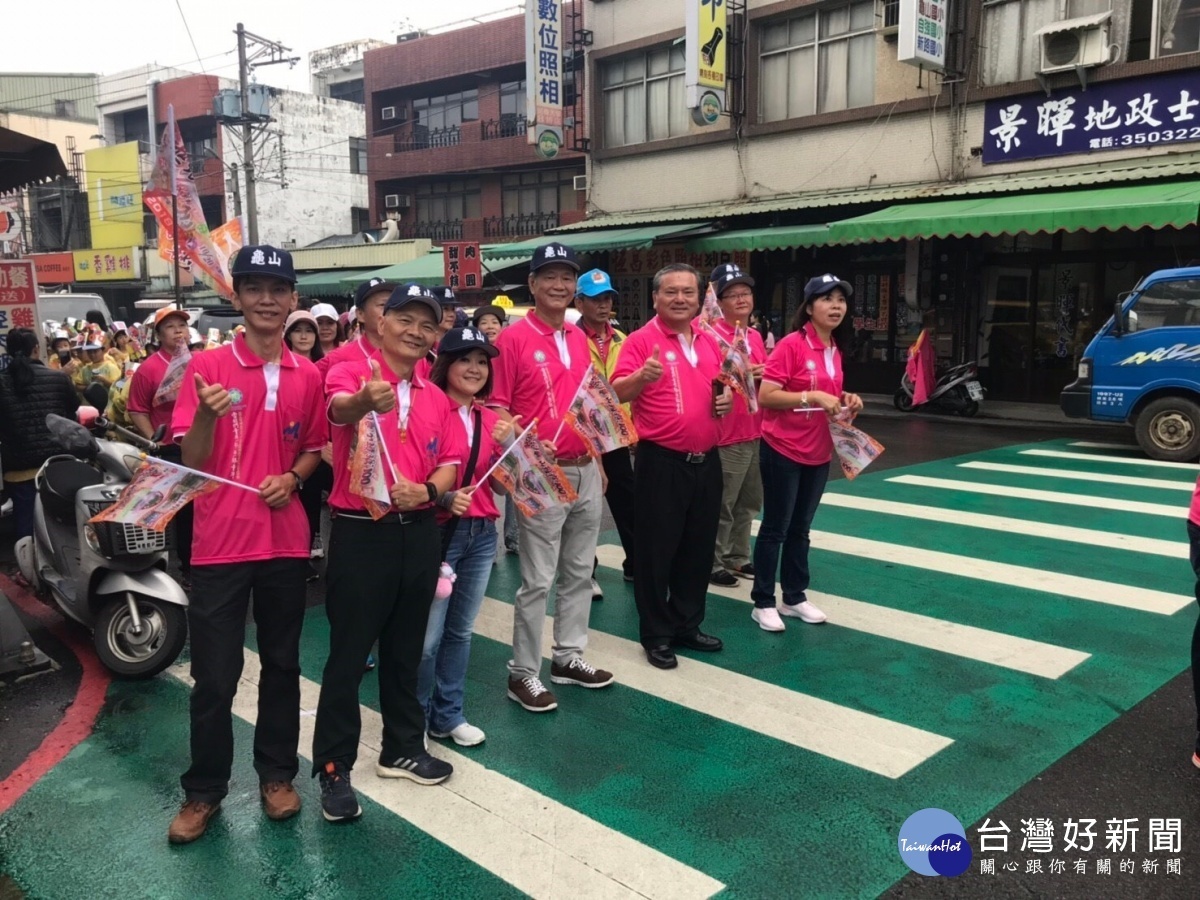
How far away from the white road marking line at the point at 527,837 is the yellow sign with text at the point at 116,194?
37.0m

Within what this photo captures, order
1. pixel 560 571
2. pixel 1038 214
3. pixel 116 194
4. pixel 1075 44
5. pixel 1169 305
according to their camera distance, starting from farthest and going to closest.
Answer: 1. pixel 116 194
2. pixel 1075 44
3. pixel 1038 214
4. pixel 1169 305
5. pixel 560 571

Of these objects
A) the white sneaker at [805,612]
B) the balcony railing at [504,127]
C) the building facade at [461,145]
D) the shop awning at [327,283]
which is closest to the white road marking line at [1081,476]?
the white sneaker at [805,612]

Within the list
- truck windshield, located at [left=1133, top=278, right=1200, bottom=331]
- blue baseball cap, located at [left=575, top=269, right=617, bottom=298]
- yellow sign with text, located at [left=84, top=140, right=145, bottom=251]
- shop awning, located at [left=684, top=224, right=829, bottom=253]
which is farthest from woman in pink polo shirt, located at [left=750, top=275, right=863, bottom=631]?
yellow sign with text, located at [left=84, top=140, right=145, bottom=251]

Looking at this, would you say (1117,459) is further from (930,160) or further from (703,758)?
(703,758)

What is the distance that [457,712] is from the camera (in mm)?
3822

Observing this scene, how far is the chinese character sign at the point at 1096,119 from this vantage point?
505 inches

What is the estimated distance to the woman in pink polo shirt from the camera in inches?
190

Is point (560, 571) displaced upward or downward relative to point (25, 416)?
downward

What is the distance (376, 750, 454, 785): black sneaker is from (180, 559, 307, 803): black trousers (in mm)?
357

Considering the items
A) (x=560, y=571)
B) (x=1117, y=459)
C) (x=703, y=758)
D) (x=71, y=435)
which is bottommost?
(x=1117, y=459)

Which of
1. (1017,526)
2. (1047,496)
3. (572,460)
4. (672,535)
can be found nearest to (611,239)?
(1047,496)

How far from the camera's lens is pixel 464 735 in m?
3.79

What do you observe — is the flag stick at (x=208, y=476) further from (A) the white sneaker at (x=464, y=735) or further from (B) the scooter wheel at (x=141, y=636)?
(B) the scooter wheel at (x=141, y=636)

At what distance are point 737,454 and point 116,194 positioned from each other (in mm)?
36942
